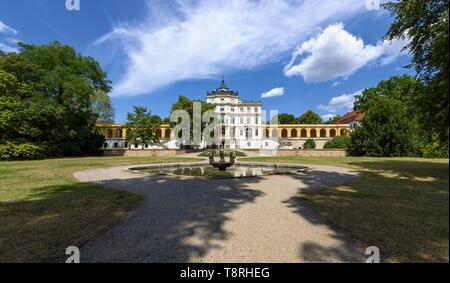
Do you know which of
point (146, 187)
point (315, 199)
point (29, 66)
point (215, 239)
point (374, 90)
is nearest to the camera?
point (215, 239)

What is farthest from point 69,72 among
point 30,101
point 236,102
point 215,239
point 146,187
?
point 236,102

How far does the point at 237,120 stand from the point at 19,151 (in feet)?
190

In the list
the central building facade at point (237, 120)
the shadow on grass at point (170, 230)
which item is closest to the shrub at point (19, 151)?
the shadow on grass at point (170, 230)

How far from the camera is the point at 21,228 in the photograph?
4789 millimetres

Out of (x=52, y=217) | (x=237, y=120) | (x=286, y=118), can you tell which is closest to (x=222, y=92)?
(x=237, y=120)

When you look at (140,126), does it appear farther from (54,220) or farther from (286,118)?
(286,118)

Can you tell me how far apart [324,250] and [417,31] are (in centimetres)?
1416

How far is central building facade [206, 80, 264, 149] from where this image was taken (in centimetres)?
7494

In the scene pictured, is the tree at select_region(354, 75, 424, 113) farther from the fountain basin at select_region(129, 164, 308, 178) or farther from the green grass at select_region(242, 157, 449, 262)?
the green grass at select_region(242, 157, 449, 262)

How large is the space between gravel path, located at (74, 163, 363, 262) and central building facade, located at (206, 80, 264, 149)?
6666cm

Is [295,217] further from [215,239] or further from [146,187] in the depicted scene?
[146,187]

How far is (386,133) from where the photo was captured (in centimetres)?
3350

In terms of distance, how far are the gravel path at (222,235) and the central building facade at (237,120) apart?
219 ft

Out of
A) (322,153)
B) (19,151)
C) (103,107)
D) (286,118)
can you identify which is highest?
(286,118)
